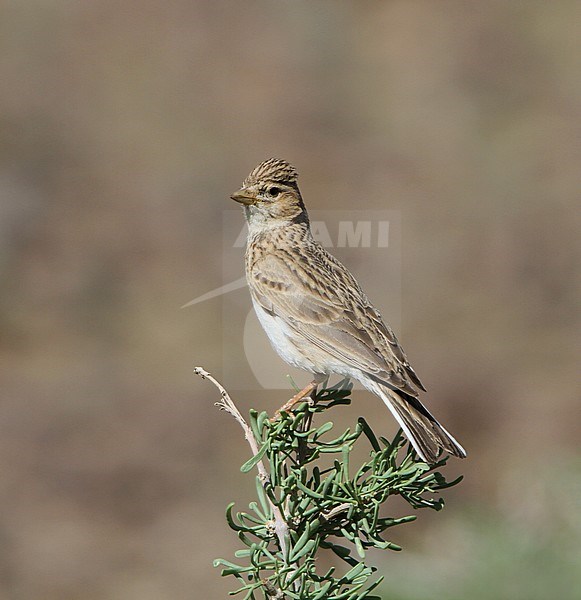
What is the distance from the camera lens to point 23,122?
14023 mm

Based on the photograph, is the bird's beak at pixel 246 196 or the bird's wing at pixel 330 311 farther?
the bird's beak at pixel 246 196

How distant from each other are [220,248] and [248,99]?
2.96 m

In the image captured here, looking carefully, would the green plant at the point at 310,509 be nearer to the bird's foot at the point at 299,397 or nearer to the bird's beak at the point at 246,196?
the bird's foot at the point at 299,397

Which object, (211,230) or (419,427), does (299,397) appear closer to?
(419,427)

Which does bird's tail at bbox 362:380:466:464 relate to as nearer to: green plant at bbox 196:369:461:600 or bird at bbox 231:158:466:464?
bird at bbox 231:158:466:464

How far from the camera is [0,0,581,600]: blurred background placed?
1013cm

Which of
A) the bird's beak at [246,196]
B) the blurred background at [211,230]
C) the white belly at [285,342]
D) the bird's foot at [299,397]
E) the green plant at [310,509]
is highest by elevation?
the blurred background at [211,230]

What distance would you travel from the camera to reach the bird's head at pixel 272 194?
5.38 meters

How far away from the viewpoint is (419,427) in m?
3.90

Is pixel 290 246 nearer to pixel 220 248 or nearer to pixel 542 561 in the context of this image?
pixel 542 561

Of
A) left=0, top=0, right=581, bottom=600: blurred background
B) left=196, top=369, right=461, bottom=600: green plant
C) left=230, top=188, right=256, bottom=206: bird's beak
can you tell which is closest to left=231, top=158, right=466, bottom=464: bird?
left=230, top=188, right=256, bottom=206: bird's beak

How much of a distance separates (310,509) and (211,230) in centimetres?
1014

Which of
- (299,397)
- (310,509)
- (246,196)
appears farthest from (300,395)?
(246,196)

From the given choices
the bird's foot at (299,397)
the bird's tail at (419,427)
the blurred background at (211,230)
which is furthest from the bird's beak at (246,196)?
the blurred background at (211,230)
